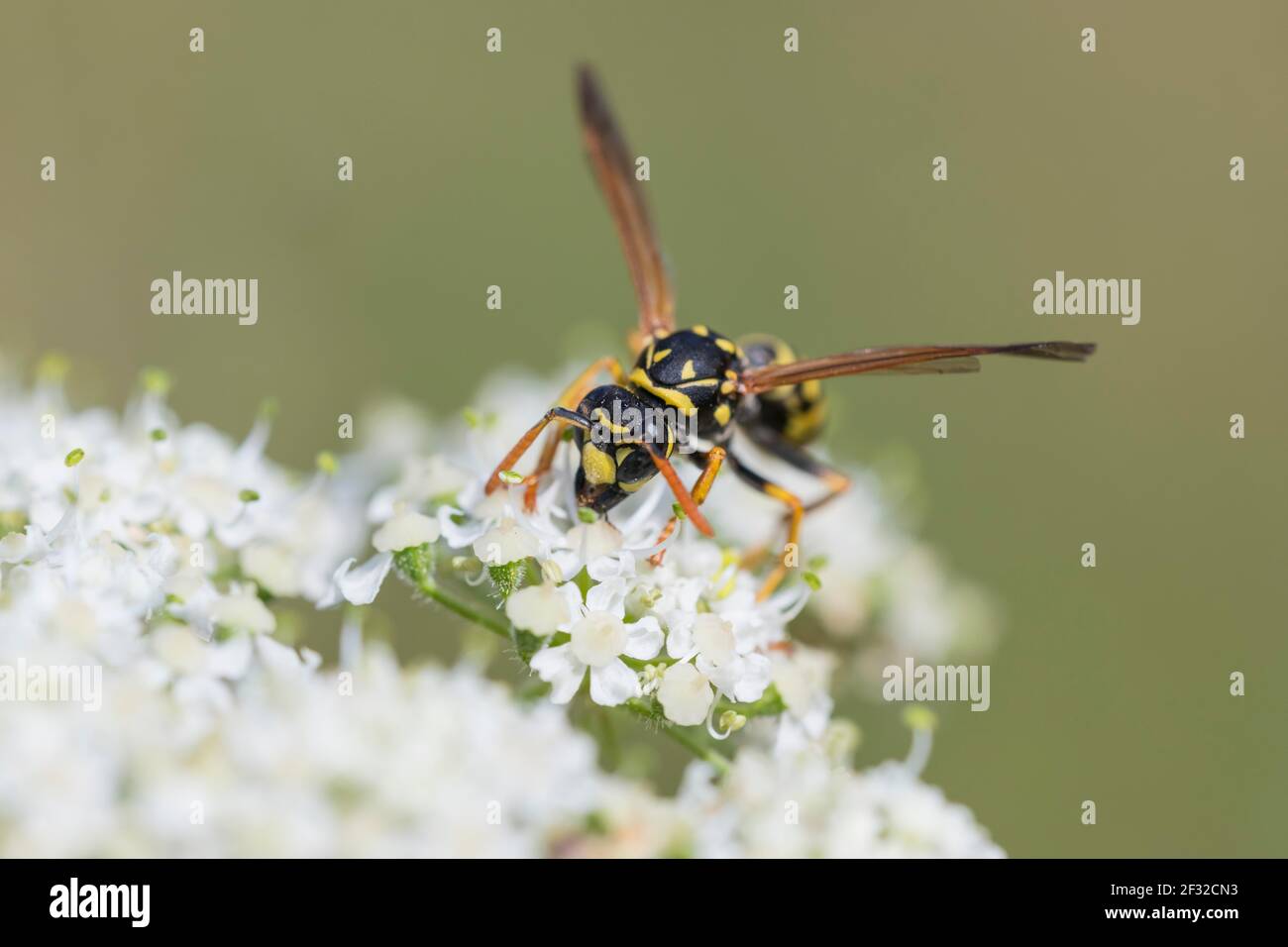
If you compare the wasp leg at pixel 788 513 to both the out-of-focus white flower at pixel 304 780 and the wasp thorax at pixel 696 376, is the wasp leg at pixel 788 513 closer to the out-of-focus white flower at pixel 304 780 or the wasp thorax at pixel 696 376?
the wasp thorax at pixel 696 376

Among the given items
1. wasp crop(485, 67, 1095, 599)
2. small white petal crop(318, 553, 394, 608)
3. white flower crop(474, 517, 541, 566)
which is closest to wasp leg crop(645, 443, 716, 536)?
wasp crop(485, 67, 1095, 599)

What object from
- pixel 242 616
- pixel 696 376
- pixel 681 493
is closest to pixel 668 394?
pixel 696 376

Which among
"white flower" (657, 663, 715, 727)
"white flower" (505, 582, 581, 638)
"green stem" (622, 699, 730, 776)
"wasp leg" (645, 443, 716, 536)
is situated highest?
"wasp leg" (645, 443, 716, 536)

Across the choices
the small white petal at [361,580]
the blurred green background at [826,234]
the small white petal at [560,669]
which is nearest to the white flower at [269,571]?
the small white petal at [361,580]

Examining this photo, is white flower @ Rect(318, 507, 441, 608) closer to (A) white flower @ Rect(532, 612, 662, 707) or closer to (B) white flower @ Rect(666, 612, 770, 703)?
(A) white flower @ Rect(532, 612, 662, 707)

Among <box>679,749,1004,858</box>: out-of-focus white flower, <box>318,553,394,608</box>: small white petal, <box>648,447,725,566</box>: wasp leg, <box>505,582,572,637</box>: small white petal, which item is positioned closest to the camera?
<box>679,749,1004,858</box>: out-of-focus white flower
